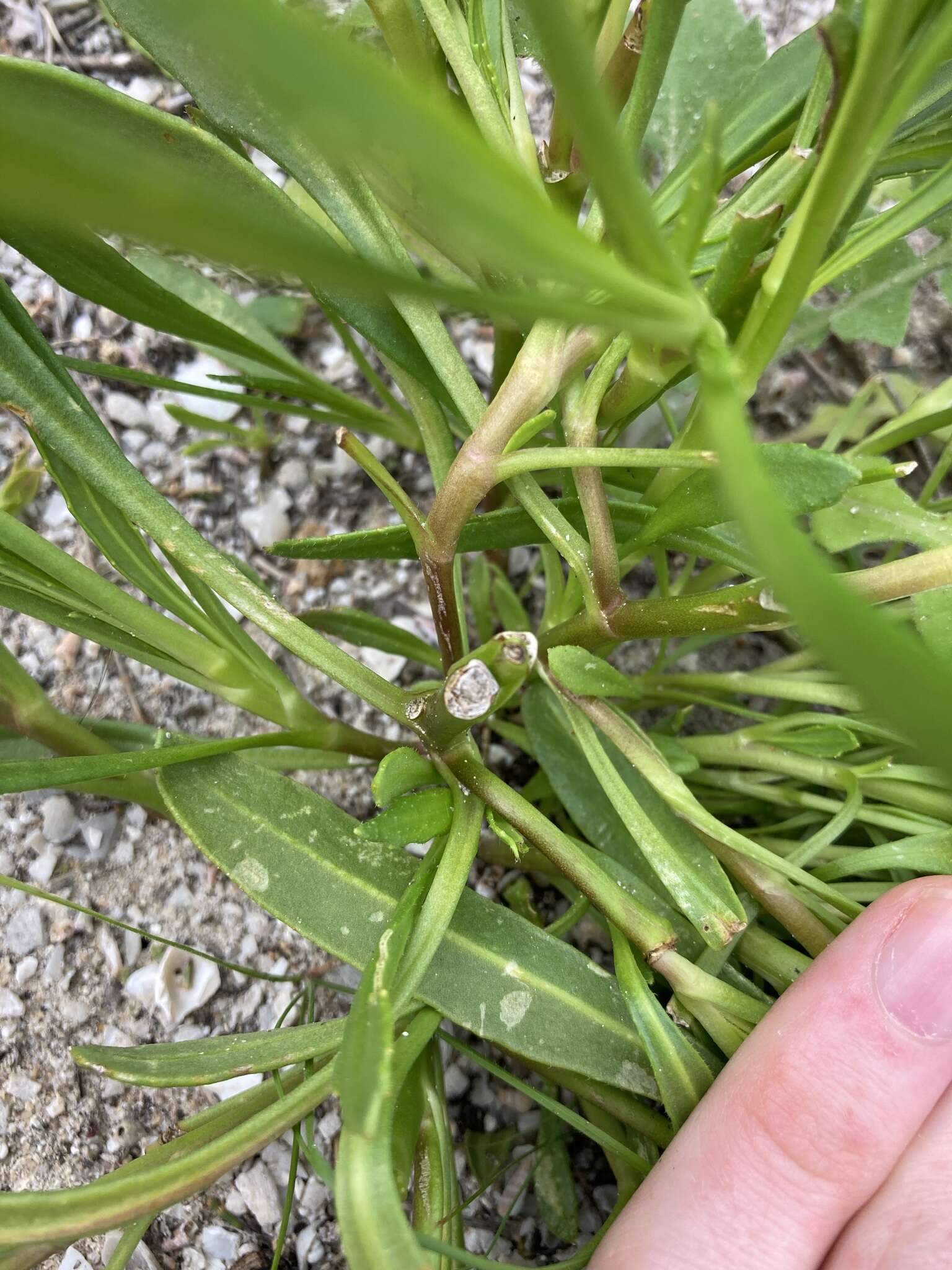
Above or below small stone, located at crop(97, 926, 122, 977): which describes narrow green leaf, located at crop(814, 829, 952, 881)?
above

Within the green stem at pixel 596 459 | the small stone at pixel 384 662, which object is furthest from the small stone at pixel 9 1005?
the green stem at pixel 596 459

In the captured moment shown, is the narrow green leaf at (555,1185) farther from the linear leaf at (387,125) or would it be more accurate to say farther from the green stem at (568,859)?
the linear leaf at (387,125)

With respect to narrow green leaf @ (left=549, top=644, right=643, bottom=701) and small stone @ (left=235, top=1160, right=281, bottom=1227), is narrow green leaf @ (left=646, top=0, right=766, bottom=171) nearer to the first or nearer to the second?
narrow green leaf @ (left=549, top=644, right=643, bottom=701)

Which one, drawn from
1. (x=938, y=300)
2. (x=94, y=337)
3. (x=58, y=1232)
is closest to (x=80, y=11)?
(x=94, y=337)

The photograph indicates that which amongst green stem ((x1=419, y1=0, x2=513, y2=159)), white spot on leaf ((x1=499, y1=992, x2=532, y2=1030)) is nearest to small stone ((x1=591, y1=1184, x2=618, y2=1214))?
white spot on leaf ((x1=499, y1=992, x2=532, y2=1030))

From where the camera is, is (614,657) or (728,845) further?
(614,657)

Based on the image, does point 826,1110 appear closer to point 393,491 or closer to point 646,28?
point 393,491
